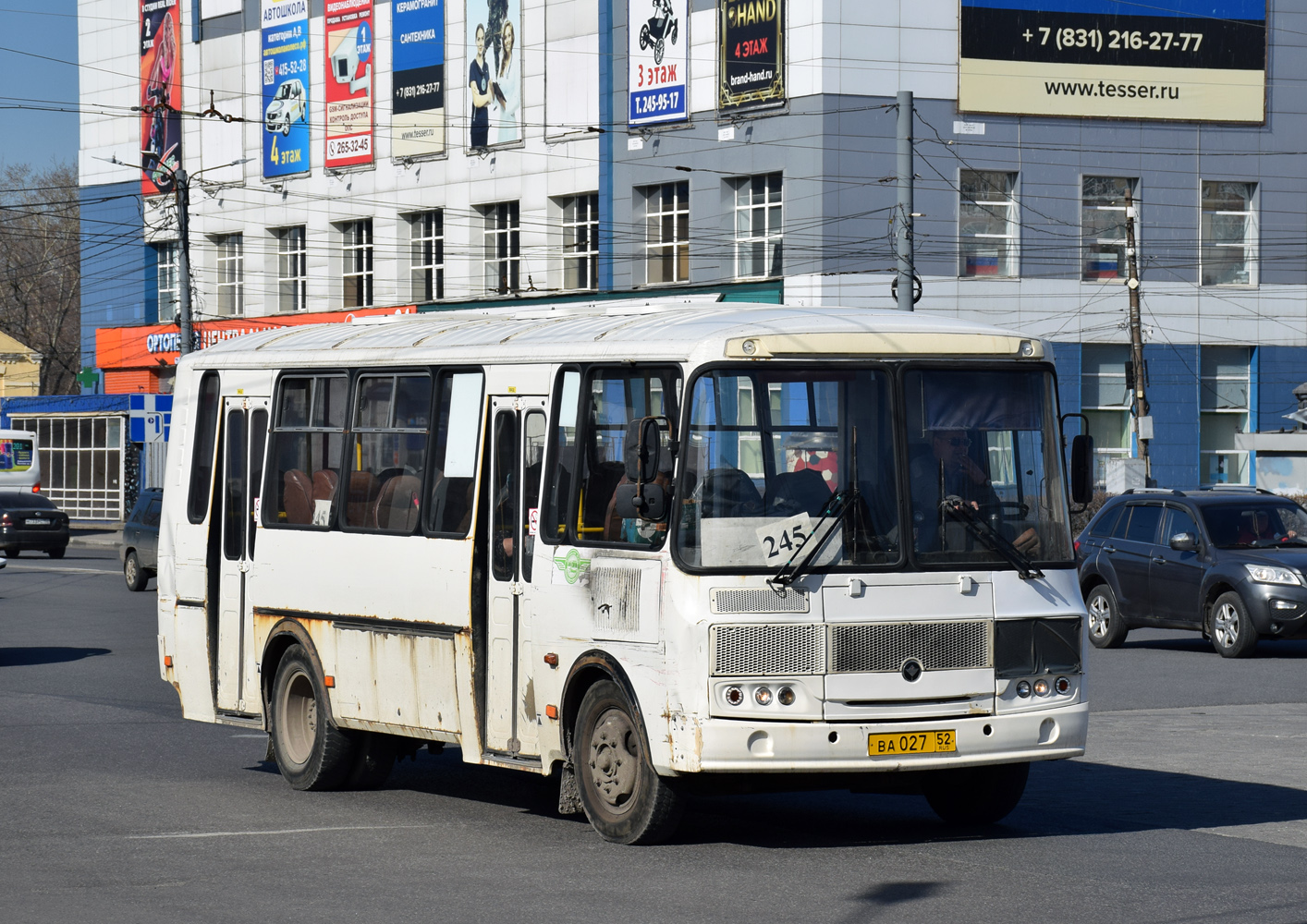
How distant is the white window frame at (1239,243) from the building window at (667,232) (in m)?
12.8

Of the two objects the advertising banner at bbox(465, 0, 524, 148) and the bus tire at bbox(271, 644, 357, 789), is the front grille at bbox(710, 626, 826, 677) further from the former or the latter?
the advertising banner at bbox(465, 0, 524, 148)

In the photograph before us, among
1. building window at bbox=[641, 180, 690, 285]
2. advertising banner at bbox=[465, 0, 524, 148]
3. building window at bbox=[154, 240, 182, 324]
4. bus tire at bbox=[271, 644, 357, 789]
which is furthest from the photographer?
building window at bbox=[154, 240, 182, 324]

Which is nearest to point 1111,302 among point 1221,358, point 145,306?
point 1221,358

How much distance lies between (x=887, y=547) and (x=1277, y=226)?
44.7 m

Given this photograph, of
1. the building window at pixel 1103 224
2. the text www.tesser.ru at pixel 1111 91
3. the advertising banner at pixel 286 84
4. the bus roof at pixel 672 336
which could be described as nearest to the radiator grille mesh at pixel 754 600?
the bus roof at pixel 672 336

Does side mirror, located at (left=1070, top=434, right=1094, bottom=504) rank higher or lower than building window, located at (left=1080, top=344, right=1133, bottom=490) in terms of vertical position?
lower

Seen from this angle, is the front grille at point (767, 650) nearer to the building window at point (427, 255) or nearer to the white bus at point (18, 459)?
the building window at point (427, 255)

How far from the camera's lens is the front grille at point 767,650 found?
9.07m

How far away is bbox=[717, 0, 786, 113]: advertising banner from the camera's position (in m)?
47.8

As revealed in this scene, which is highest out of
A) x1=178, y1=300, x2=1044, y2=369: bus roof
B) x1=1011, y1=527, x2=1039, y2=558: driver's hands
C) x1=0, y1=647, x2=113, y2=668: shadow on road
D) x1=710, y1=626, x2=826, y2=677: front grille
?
x1=178, y1=300, x2=1044, y2=369: bus roof

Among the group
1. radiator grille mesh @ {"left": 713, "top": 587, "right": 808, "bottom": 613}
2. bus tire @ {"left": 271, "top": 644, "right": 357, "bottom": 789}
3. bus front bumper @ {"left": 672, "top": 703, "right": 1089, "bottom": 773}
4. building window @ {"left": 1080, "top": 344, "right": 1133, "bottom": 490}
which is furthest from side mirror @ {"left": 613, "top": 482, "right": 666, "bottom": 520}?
building window @ {"left": 1080, "top": 344, "right": 1133, "bottom": 490}

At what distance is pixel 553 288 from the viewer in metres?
54.4

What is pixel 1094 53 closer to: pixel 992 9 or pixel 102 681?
pixel 992 9

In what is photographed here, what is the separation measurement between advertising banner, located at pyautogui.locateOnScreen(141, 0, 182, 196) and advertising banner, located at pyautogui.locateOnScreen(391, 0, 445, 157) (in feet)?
37.3
